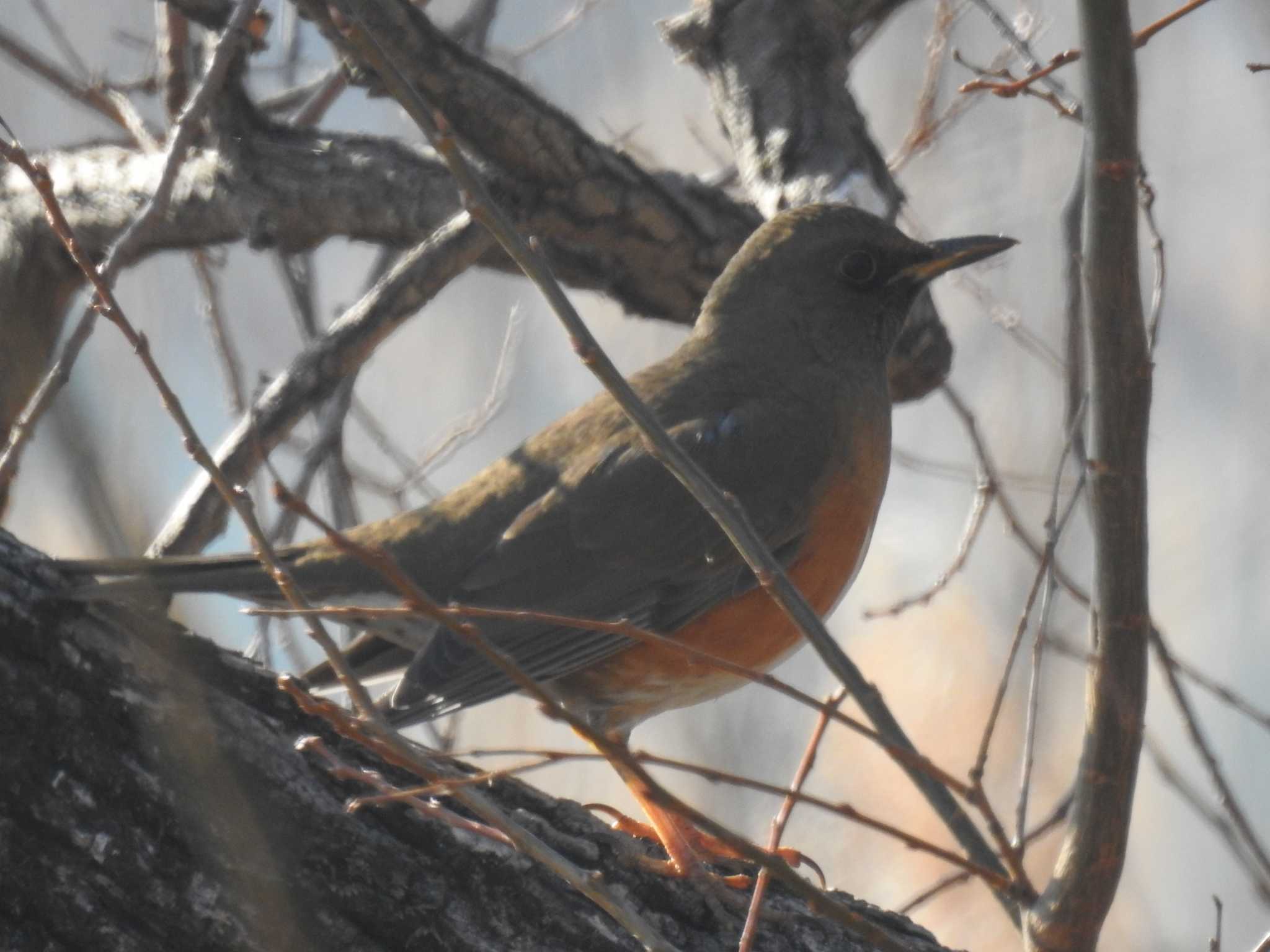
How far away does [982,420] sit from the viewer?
616 centimetres

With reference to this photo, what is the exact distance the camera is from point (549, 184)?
423cm

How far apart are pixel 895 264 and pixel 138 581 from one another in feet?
9.06

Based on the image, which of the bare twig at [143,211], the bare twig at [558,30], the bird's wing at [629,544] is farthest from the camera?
the bare twig at [558,30]

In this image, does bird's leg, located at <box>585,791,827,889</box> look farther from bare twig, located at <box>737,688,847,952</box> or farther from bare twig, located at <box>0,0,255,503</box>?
bare twig, located at <box>0,0,255,503</box>

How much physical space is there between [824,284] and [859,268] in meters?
0.11

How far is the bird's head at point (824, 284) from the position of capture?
170 inches

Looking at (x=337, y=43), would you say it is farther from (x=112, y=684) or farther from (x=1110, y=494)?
(x=1110, y=494)

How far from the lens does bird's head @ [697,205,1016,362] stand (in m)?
4.32

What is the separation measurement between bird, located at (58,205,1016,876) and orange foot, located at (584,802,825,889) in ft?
0.09

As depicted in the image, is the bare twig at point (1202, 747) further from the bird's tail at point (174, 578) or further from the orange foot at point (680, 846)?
the bird's tail at point (174, 578)

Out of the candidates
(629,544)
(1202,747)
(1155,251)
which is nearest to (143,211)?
(629,544)

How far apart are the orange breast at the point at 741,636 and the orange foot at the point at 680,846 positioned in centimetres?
29

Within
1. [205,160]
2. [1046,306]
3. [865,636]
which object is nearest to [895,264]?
[1046,306]

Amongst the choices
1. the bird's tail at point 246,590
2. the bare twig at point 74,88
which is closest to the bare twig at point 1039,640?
the bird's tail at point 246,590
